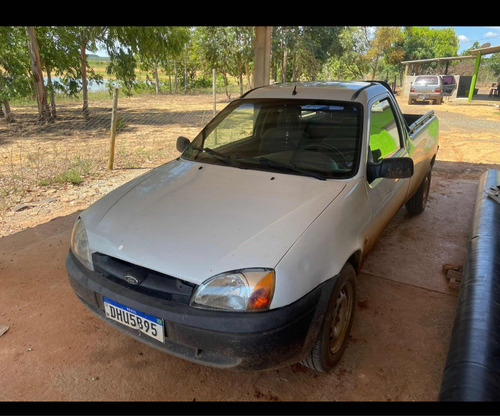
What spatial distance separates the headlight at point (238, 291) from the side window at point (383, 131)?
1536mm

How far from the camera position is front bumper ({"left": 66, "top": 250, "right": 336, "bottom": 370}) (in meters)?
1.72

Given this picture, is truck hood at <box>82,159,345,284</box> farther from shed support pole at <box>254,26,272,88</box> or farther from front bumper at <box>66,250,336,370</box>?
shed support pole at <box>254,26,272,88</box>

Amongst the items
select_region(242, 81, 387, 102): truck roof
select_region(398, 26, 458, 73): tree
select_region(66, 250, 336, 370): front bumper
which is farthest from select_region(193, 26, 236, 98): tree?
select_region(398, 26, 458, 73): tree

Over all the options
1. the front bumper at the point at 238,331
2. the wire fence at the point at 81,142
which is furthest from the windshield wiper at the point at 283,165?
the wire fence at the point at 81,142

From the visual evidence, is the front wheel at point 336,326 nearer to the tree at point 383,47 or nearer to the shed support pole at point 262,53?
the shed support pole at point 262,53

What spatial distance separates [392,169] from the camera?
100 inches

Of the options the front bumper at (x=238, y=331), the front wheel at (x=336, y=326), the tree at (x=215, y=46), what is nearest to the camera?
the front bumper at (x=238, y=331)

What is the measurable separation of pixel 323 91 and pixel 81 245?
2.24m

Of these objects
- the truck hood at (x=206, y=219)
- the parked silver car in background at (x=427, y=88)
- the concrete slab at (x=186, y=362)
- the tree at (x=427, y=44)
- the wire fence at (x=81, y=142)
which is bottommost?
Result: the concrete slab at (x=186, y=362)

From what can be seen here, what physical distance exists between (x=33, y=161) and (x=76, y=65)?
8.01 metres

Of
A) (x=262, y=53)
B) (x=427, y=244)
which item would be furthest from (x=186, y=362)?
(x=262, y=53)

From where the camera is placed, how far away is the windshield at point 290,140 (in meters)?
2.66

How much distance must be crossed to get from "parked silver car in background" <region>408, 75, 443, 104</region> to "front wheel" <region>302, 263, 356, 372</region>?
2066cm
